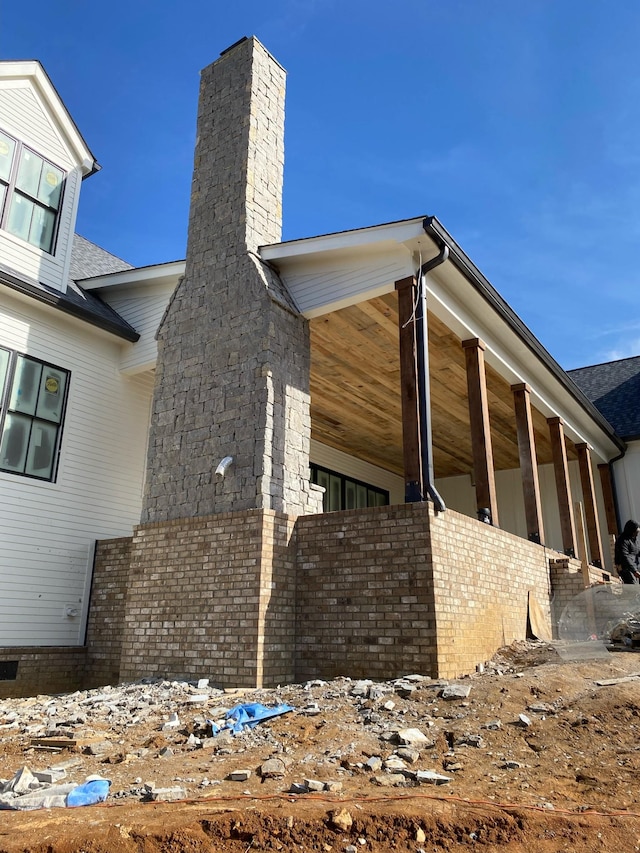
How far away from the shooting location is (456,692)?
612cm

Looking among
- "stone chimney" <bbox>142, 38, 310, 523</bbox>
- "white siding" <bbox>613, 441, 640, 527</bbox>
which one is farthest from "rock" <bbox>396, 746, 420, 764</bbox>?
"white siding" <bbox>613, 441, 640, 527</bbox>

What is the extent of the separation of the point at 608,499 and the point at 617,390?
11.5 ft

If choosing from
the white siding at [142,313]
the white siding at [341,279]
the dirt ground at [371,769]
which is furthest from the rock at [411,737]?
the white siding at [142,313]

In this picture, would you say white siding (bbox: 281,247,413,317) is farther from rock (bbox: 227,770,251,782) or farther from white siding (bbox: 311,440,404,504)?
white siding (bbox: 311,440,404,504)

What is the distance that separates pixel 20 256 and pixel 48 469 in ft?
11.5

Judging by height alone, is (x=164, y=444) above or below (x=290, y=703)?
above

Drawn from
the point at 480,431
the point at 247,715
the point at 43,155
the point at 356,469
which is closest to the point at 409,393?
the point at 480,431

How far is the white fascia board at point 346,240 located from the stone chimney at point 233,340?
0.28 metres

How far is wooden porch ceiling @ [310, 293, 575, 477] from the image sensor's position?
10.3 m

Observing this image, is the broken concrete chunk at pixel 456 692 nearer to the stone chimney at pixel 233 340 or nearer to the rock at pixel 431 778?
the rock at pixel 431 778

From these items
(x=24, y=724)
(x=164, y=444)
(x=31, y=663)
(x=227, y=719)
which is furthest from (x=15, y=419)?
(x=227, y=719)

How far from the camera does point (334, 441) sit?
637 inches

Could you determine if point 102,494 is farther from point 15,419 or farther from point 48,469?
point 15,419

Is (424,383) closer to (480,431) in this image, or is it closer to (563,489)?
(480,431)
